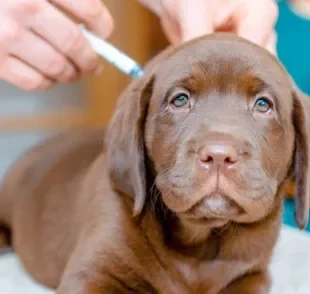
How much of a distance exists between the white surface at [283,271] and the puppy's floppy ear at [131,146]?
0.43m

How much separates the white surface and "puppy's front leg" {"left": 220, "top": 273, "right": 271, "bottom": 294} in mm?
163

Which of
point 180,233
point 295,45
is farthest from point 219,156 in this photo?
point 295,45

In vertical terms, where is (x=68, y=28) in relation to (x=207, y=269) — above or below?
above

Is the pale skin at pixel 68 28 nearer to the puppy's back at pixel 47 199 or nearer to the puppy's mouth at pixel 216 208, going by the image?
the puppy's back at pixel 47 199

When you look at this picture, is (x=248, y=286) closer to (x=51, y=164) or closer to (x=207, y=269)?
(x=207, y=269)

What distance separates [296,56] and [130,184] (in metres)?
1.55

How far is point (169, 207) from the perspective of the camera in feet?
5.53

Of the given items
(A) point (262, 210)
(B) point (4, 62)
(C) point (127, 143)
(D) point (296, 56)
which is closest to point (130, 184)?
(C) point (127, 143)

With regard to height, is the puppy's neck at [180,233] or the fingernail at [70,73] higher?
the fingernail at [70,73]

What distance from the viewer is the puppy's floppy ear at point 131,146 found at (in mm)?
1770

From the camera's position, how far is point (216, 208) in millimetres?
1564

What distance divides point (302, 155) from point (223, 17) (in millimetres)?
536

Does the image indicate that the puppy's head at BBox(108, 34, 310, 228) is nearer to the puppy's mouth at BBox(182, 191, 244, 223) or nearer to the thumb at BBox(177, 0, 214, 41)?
the puppy's mouth at BBox(182, 191, 244, 223)

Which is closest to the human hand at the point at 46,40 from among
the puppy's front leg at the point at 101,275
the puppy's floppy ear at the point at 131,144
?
the puppy's floppy ear at the point at 131,144
